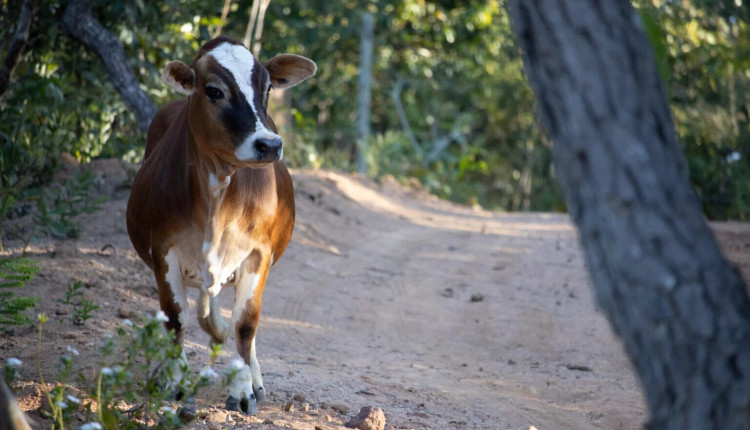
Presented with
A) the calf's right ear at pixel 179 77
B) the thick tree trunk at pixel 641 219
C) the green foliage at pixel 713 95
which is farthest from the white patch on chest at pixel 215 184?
the green foliage at pixel 713 95

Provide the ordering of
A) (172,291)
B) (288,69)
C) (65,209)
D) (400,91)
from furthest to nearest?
(400,91) < (65,209) < (288,69) < (172,291)

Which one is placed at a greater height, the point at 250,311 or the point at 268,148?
the point at 268,148

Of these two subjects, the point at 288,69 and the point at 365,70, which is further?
the point at 365,70

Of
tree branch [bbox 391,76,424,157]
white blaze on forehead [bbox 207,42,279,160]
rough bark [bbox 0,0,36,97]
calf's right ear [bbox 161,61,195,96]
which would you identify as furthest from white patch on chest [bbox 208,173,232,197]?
tree branch [bbox 391,76,424,157]

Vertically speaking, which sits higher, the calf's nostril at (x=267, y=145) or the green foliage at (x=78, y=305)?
the calf's nostril at (x=267, y=145)

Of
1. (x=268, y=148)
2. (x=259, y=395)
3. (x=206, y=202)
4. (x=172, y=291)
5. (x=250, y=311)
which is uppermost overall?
(x=268, y=148)

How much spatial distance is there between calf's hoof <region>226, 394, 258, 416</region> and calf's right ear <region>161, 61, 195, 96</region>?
1568 millimetres

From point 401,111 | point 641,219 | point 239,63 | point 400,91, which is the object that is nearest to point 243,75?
point 239,63

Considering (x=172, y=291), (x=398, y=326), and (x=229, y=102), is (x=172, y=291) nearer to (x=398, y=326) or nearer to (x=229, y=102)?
(x=229, y=102)

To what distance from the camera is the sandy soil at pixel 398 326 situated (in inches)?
177

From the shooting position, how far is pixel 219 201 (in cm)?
423

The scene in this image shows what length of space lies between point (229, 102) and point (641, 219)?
2.46m

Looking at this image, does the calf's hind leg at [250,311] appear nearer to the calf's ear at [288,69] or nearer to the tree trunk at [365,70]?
the calf's ear at [288,69]

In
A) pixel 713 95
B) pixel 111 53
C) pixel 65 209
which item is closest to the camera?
pixel 65 209
